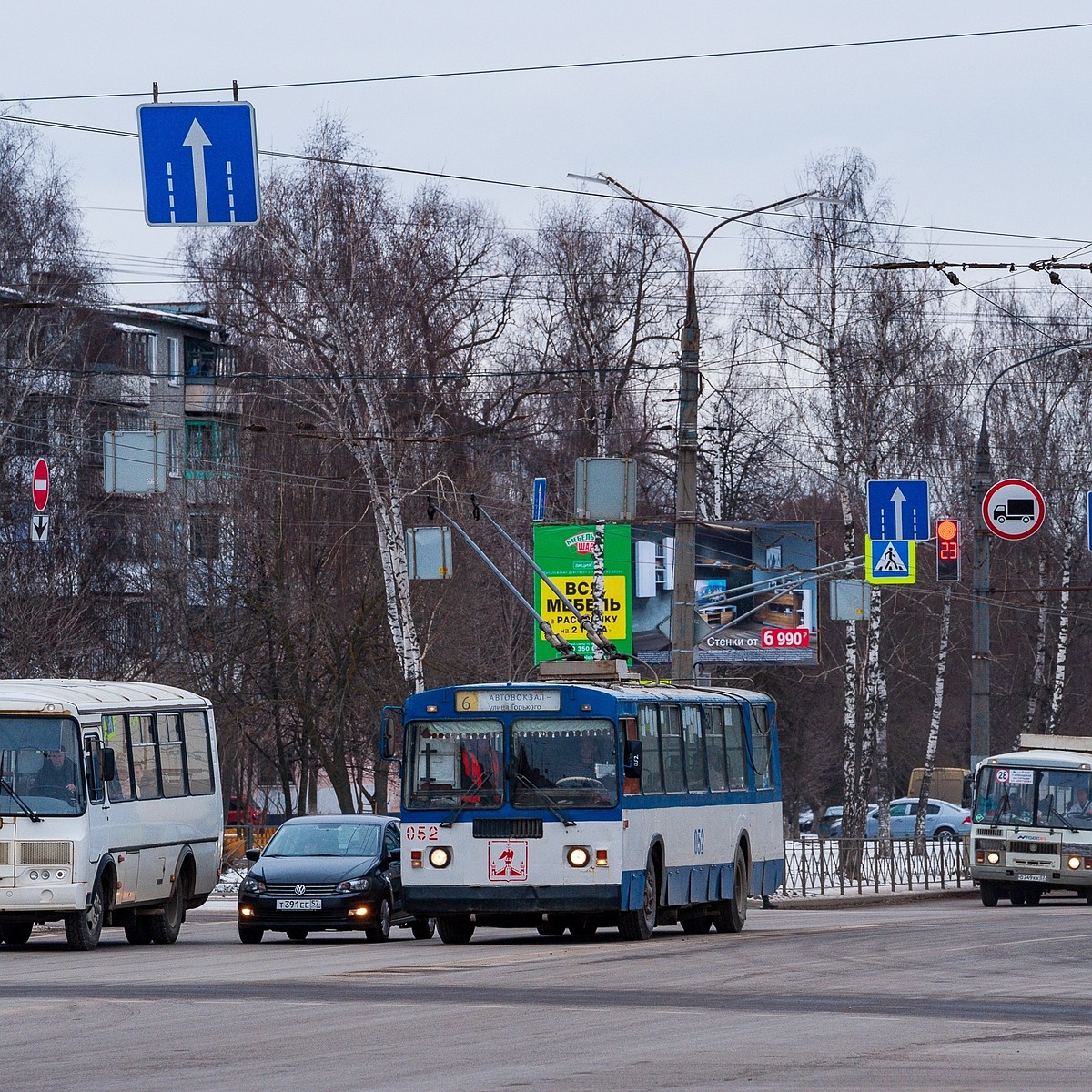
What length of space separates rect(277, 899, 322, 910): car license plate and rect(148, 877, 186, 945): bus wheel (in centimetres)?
117

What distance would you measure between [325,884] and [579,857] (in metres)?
3.25

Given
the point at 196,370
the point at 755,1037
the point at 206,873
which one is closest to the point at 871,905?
the point at 206,873

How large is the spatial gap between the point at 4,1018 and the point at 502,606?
43355 millimetres

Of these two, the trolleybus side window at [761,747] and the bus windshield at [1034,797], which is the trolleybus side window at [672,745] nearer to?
the trolleybus side window at [761,747]

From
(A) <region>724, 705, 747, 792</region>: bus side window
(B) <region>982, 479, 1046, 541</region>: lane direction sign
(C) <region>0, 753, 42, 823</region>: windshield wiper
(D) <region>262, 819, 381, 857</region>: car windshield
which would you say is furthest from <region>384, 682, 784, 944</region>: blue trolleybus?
(B) <region>982, 479, 1046, 541</region>: lane direction sign

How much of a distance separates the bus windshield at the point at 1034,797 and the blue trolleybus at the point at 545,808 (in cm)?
1536

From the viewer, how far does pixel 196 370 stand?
83.5 m

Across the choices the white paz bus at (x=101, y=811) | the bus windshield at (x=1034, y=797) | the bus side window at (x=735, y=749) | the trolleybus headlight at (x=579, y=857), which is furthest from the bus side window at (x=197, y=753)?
the bus windshield at (x=1034, y=797)

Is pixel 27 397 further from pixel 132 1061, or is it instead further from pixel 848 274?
pixel 132 1061

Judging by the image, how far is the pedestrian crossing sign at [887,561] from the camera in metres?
38.4

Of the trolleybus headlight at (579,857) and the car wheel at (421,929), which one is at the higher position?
the trolleybus headlight at (579,857)

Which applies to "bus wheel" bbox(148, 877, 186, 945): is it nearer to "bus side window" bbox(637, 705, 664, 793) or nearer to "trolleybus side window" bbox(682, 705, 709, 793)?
"bus side window" bbox(637, 705, 664, 793)

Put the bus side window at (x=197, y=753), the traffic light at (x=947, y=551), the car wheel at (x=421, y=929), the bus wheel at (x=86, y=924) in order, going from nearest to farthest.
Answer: the bus wheel at (x=86, y=924)
the car wheel at (x=421, y=929)
the bus side window at (x=197, y=753)
the traffic light at (x=947, y=551)

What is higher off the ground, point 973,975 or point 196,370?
point 196,370
